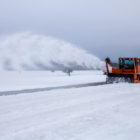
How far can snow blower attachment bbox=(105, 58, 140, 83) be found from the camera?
57.1ft

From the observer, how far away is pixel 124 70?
18625mm

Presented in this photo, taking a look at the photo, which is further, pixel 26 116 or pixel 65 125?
pixel 26 116

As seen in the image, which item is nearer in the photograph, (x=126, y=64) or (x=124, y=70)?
(x=124, y=70)

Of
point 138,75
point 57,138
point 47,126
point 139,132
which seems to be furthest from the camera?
point 138,75

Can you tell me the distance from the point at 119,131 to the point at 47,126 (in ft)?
5.35

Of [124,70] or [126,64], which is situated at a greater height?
[126,64]

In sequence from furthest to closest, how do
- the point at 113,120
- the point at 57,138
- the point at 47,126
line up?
the point at 113,120
the point at 47,126
the point at 57,138

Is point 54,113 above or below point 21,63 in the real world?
below

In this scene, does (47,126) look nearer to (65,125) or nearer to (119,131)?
(65,125)

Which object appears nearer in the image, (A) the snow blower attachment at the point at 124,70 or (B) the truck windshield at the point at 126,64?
(A) the snow blower attachment at the point at 124,70

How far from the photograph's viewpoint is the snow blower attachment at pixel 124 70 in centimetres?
1739

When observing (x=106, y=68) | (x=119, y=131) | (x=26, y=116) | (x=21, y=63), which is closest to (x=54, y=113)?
(x=26, y=116)

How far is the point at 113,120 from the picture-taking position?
16.9ft

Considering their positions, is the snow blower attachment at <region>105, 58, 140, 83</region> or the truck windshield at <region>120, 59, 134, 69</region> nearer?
the snow blower attachment at <region>105, 58, 140, 83</region>
